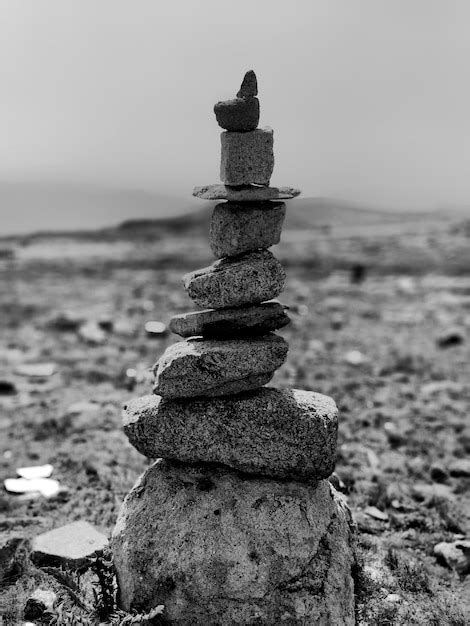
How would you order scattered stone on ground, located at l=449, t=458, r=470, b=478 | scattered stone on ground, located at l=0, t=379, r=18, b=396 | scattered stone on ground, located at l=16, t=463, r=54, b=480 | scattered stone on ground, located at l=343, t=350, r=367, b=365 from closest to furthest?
scattered stone on ground, located at l=16, t=463, r=54, b=480
scattered stone on ground, located at l=449, t=458, r=470, b=478
scattered stone on ground, located at l=0, t=379, r=18, b=396
scattered stone on ground, located at l=343, t=350, r=367, b=365

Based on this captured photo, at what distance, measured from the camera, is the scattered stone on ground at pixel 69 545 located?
Result: 8.95 meters

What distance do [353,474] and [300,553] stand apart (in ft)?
17.2

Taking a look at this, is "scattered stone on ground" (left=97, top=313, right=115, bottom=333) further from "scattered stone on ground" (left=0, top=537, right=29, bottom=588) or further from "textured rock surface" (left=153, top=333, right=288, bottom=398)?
"textured rock surface" (left=153, top=333, right=288, bottom=398)

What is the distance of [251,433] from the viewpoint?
7848 mm

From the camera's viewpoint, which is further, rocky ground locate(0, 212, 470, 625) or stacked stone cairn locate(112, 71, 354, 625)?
A: rocky ground locate(0, 212, 470, 625)

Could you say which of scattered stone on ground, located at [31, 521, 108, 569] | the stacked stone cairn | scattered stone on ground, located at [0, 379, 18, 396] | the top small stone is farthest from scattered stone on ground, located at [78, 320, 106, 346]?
the top small stone

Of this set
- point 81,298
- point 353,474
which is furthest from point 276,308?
point 81,298

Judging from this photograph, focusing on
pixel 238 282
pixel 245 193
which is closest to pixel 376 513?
pixel 238 282

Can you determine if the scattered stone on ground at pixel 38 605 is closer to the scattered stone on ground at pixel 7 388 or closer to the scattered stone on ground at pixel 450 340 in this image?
the scattered stone on ground at pixel 7 388

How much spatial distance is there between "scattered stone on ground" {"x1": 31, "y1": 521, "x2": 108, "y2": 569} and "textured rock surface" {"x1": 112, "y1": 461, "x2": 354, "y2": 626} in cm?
109

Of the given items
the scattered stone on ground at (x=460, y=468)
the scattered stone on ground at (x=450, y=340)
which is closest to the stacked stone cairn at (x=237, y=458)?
the scattered stone on ground at (x=460, y=468)

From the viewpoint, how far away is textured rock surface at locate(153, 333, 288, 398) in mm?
7738

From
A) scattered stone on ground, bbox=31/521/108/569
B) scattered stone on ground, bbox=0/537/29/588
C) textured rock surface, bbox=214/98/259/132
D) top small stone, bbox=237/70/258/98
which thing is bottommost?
scattered stone on ground, bbox=0/537/29/588

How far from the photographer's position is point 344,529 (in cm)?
837
